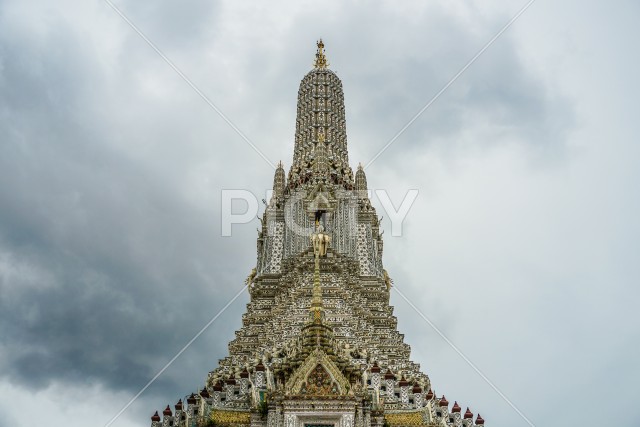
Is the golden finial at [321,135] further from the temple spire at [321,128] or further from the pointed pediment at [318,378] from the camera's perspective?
the pointed pediment at [318,378]

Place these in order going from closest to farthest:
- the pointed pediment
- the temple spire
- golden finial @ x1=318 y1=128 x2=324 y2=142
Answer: the pointed pediment
the temple spire
golden finial @ x1=318 y1=128 x2=324 y2=142

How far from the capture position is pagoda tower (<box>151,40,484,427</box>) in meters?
26.3

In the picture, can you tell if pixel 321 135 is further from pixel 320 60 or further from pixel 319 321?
pixel 319 321

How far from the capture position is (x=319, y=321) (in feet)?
93.7

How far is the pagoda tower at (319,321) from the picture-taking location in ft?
86.2

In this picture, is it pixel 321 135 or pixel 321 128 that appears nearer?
pixel 321 135

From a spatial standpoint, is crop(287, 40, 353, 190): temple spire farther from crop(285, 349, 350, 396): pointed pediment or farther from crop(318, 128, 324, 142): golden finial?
crop(285, 349, 350, 396): pointed pediment

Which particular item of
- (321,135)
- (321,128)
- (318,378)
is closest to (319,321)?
(318,378)

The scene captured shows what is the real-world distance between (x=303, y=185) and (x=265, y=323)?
13.7 meters

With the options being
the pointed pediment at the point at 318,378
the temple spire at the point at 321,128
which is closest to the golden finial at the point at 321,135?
the temple spire at the point at 321,128

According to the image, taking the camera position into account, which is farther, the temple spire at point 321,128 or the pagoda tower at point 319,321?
the temple spire at point 321,128

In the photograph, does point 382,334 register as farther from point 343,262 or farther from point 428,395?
→ point 428,395

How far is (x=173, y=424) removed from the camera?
28922 millimetres

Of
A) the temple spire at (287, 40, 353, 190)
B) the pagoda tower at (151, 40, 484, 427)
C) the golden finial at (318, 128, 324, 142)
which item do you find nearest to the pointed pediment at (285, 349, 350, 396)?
the pagoda tower at (151, 40, 484, 427)
